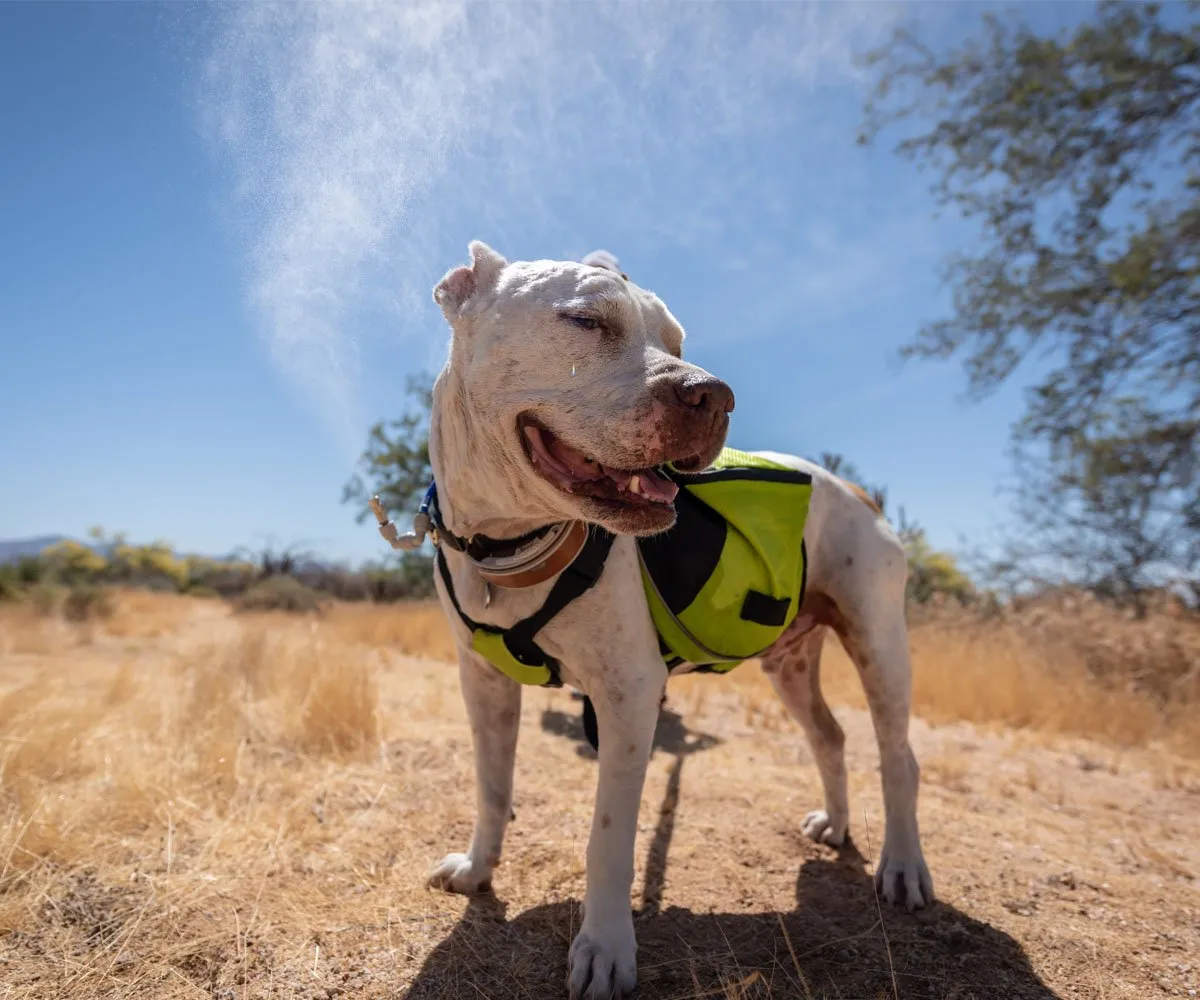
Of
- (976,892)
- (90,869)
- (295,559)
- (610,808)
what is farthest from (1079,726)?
(295,559)

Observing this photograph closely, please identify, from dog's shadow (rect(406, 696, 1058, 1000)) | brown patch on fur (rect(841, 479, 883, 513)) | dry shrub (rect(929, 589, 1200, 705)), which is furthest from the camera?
dry shrub (rect(929, 589, 1200, 705))

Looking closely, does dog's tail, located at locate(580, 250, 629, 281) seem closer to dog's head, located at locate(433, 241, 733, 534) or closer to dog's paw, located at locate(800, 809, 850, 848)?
dog's head, located at locate(433, 241, 733, 534)

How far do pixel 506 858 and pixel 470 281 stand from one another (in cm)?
224

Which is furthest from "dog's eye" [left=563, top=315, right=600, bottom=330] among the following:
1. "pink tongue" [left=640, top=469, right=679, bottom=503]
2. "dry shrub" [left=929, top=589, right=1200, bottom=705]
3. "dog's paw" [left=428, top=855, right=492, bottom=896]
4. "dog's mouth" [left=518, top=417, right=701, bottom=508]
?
"dry shrub" [left=929, top=589, right=1200, bottom=705]

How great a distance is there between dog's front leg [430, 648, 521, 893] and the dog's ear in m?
1.21

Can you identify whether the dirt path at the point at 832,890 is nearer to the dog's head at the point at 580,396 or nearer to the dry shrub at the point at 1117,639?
the dog's head at the point at 580,396

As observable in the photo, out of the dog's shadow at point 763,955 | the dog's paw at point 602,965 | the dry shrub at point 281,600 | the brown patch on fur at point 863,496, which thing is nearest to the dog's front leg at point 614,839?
the dog's paw at point 602,965

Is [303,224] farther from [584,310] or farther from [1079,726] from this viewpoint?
[1079,726]

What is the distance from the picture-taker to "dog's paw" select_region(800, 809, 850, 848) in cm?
344

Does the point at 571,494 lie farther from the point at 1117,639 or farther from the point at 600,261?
the point at 1117,639

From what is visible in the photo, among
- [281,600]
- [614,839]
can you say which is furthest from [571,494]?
[281,600]

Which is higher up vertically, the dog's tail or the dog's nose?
the dog's tail

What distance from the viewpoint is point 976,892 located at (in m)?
3.04

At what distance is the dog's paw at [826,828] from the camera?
3439 millimetres
